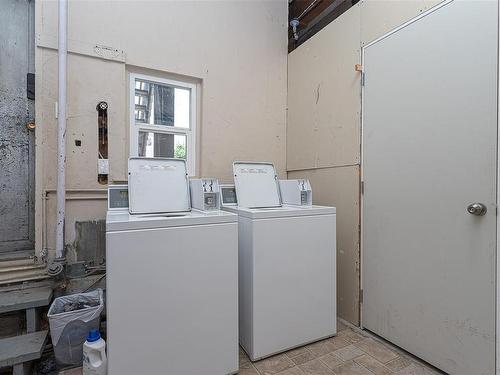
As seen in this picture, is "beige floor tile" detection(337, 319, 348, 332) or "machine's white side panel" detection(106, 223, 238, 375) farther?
"beige floor tile" detection(337, 319, 348, 332)

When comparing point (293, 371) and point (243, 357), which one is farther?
point (243, 357)

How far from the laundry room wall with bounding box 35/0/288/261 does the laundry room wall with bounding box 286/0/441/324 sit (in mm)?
370

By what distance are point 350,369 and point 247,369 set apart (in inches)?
24.8

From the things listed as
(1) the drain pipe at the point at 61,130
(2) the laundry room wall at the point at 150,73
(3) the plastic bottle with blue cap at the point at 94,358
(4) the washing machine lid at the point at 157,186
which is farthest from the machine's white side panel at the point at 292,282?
(1) the drain pipe at the point at 61,130

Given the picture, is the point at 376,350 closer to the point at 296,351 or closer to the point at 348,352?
the point at 348,352

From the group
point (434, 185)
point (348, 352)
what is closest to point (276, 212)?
point (434, 185)

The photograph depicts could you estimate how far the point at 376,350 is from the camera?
1861 millimetres

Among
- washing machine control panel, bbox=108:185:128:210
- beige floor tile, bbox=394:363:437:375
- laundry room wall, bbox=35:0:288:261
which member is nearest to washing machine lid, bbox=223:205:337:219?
washing machine control panel, bbox=108:185:128:210

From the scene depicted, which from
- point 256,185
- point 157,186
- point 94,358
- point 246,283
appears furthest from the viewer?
point 256,185

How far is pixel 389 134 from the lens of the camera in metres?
1.89

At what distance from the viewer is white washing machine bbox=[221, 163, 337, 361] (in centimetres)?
175

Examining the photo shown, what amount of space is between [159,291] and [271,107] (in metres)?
2.08

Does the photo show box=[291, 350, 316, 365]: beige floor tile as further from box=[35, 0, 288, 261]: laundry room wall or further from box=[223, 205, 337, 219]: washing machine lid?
box=[35, 0, 288, 261]: laundry room wall

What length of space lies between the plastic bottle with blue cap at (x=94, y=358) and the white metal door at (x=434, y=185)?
1.78 meters
